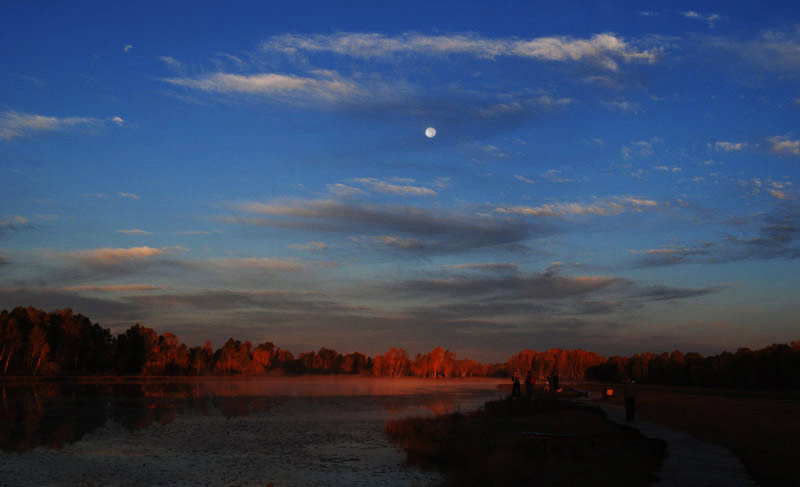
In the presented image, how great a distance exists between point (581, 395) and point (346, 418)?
27779mm

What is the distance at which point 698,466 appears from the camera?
18.1 meters

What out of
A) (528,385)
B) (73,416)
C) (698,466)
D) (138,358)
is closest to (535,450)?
(698,466)

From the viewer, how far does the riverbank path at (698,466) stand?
15938 mm

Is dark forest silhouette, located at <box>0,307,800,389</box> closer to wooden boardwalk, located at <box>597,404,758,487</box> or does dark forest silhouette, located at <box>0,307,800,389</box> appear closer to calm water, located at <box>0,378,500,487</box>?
calm water, located at <box>0,378,500,487</box>

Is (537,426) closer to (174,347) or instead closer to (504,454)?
(504,454)

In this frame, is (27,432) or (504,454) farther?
(27,432)

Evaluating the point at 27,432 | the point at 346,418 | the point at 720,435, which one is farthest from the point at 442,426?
the point at 27,432

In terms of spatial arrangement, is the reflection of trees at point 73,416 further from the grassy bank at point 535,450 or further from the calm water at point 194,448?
the grassy bank at point 535,450

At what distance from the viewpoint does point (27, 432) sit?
3334cm

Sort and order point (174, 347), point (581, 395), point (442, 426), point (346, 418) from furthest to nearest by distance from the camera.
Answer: point (174, 347) → point (581, 395) → point (346, 418) → point (442, 426)

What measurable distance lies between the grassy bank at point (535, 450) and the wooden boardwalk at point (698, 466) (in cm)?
62

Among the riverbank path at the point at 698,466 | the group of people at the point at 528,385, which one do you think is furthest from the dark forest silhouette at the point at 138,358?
the riverbank path at the point at 698,466

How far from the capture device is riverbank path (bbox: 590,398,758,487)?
15938mm

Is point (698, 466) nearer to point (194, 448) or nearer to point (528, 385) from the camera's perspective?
point (194, 448)
